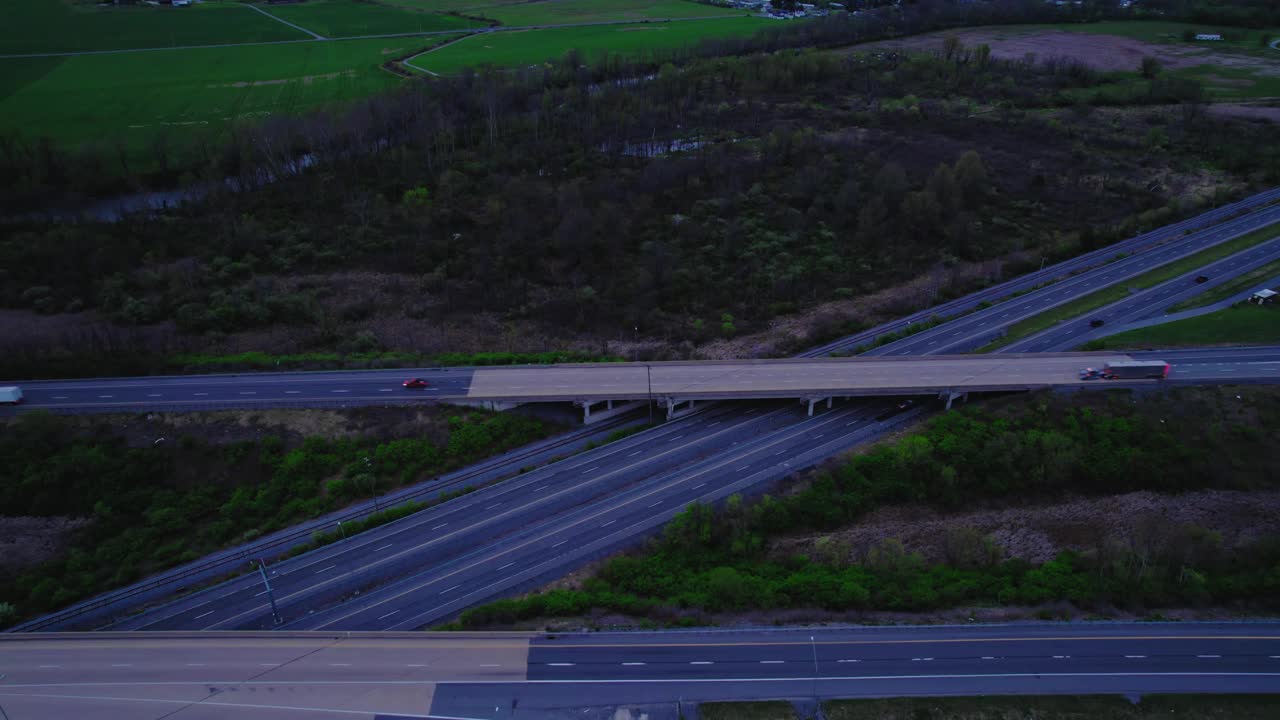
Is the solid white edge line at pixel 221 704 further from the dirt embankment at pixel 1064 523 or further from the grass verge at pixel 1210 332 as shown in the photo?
the grass verge at pixel 1210 332

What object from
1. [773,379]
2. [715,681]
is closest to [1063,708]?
[715,681]

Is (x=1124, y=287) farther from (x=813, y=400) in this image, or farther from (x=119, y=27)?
(x=119, y=27)

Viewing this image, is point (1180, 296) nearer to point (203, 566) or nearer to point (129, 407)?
point (203, 566)

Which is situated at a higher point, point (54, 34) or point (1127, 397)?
point (54, 34)

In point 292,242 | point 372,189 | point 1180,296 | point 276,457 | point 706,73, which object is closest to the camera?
point 276,457

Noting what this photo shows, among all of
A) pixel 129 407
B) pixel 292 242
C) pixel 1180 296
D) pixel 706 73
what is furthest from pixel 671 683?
pixel 706 73

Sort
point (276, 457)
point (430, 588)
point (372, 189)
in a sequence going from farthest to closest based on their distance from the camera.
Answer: point (372, 189) → point (276, 457) → point (430, 588)

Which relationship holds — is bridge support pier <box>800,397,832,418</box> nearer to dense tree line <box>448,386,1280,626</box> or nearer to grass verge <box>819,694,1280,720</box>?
dense tree line <box>448,386,1280,626</box>
